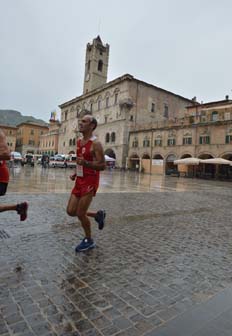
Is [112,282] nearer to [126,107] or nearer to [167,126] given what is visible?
[167,126]

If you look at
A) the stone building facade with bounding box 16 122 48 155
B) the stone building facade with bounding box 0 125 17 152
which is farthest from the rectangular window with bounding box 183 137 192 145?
the stone building facade with bounding box 0 125 17 152

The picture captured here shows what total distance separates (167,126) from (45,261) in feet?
117

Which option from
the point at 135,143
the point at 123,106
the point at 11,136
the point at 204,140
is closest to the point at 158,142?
the point at 135,143

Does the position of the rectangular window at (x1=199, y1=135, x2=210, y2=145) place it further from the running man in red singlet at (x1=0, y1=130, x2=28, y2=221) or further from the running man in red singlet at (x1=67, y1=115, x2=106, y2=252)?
the running man in red singlet at (x1=0, y1=130, x2=28, y2=221)

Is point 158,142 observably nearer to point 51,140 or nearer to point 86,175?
point 86,175

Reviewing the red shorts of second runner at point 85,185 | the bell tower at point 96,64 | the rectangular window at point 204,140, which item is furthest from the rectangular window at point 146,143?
the red shorts of second runner at point 85,185

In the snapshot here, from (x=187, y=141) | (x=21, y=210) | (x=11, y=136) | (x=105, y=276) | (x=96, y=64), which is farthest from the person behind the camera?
(x=11, y=136)

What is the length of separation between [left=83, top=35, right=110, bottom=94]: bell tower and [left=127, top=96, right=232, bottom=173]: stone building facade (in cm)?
2244

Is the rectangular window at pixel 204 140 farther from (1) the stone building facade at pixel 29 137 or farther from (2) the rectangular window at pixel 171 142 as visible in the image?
(1) the stone building facade at pixel 29 137

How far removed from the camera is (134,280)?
8.90 ft

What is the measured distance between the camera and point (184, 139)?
113 ft

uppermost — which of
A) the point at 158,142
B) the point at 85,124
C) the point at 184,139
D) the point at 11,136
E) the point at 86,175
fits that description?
the point at 11,136

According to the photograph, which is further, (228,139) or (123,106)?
(123,106)

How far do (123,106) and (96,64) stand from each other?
70.6ft
